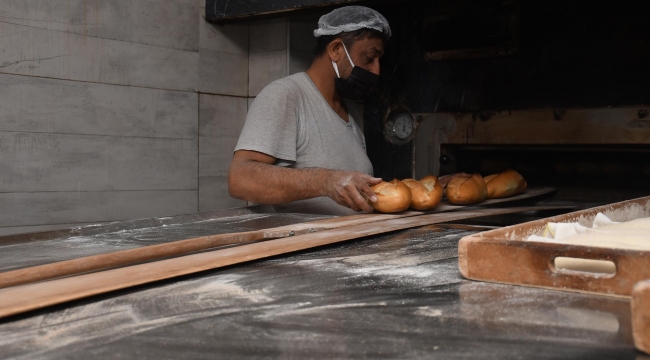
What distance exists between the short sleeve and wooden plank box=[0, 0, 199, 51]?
103 cm

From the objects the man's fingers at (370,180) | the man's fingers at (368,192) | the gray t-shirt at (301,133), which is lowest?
the man's fingers at (368,192)

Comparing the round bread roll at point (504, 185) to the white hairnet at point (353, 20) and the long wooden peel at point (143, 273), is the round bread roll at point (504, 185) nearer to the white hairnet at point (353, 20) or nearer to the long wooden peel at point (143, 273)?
the white hairnet at point (353, 20)

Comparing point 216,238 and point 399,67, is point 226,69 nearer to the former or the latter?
point 399,67

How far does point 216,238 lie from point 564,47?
7.48 ft

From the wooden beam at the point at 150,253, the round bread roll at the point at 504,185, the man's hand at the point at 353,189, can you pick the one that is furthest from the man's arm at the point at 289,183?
the round bread roll at the point at 504,185

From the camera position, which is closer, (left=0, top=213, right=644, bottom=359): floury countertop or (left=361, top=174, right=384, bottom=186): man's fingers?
(left=0, top=213, right=644, bottom=359): floury countertop

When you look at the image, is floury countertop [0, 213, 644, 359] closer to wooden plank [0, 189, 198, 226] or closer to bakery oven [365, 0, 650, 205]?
wooden plank [0, 189, 198, 226]

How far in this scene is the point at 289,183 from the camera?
98.0 inches

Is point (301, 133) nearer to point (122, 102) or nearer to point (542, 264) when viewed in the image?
point (122, 102)

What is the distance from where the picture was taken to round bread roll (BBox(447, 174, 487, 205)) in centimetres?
253

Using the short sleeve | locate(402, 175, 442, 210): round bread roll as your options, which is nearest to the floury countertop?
locate(402, 175, 442, 210): round bread roll

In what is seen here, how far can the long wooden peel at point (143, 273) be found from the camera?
100cm

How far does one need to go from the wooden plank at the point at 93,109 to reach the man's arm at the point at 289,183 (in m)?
0.97

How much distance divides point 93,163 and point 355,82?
139 cm
